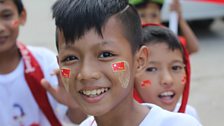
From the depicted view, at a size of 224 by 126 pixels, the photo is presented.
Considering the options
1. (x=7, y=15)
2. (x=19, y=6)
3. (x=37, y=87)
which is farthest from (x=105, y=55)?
(x=19, y=6)

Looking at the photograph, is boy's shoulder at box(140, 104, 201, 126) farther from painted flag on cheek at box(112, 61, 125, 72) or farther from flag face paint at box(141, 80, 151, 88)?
flag face paint at box(141, 80, 151, 88)

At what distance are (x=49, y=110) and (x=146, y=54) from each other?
118 centimetres

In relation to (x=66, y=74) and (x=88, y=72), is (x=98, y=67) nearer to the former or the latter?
(x=88, y=72)

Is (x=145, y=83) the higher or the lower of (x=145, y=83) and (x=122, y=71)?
the lower

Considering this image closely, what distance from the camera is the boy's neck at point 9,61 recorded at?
3.00 meters

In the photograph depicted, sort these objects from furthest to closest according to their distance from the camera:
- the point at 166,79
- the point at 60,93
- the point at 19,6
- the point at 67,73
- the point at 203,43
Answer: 1. the point at 203,43
2. the point at 19,6
3. the point at 60,93
4. the point at 166,79
5. the point at 67,73

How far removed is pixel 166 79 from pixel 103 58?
0.97 metres

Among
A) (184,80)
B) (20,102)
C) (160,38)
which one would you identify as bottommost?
(20,102)

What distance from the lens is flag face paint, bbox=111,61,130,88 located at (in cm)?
176

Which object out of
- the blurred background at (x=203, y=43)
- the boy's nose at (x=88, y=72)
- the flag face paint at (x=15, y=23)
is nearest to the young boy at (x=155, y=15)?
the blurred background at (x=203, y=43)

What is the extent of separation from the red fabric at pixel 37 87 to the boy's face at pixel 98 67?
112 centimetres

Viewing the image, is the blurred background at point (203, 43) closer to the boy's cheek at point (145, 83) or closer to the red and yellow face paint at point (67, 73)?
the boy's cheek at point (145, 83)

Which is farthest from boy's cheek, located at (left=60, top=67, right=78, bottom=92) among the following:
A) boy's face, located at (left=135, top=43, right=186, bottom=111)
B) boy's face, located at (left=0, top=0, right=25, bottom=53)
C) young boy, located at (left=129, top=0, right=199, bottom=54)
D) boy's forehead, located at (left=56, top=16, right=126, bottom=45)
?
young boy, located at (left=129, top=0, right=199, bottom=54)

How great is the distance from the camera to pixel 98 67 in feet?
5.62
